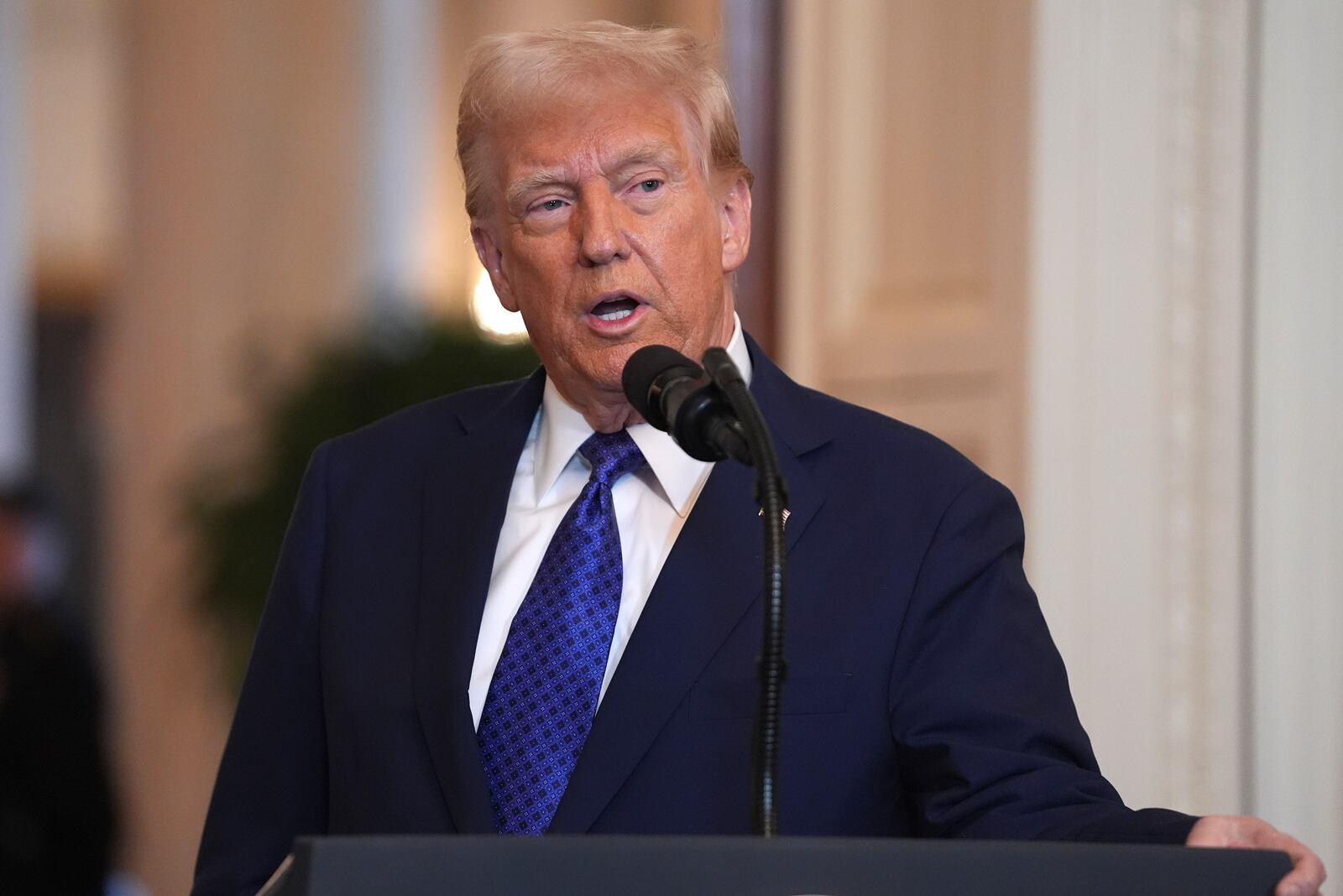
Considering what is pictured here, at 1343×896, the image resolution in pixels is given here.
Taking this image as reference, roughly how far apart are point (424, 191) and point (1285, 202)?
5.60 meters

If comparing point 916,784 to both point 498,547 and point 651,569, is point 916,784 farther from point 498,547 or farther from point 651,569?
point 498,547

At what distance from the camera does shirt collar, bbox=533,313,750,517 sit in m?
1.80

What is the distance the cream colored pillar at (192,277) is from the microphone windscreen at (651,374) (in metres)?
5.60

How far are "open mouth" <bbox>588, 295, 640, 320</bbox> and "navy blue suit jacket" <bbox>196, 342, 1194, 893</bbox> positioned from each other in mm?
179

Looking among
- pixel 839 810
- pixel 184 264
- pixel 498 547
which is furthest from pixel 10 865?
pixel 839 810

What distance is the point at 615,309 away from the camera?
176cm

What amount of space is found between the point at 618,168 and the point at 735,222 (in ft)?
0.72

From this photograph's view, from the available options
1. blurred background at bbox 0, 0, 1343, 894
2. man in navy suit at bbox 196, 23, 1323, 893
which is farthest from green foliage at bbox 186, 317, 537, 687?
man in navy suit at bbox 196, 23, 1323, 893

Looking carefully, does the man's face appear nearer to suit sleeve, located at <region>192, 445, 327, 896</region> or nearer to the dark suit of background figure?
suit sleeve, located at <region>192, 445, 327, 896</region>

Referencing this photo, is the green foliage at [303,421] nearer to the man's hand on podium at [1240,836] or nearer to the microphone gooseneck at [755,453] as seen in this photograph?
the microphone gooseneck at [755,453]

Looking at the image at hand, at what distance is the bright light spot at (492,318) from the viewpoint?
5285 millimetres

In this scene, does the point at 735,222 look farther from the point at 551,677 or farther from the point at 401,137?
the point at 401,137

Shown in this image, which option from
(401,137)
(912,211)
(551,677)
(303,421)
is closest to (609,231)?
(551,677)

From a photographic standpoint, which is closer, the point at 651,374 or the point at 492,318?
the point at 651,374
